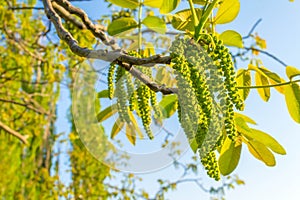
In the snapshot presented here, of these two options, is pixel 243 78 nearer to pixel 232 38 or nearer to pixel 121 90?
pixel 232 38

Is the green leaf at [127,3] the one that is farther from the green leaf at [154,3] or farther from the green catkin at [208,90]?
the green catkin at [208,90]

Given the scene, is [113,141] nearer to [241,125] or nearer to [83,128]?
[83,128]

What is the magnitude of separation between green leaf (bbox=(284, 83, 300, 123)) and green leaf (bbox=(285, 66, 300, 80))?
0.02 meters

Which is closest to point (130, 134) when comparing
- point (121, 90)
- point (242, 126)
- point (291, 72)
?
point (121, 90)

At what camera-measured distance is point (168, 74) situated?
1008 mm

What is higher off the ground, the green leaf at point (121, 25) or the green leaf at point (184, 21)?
the green leaf at point (121, 25)

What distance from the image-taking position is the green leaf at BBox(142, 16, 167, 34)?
102cm

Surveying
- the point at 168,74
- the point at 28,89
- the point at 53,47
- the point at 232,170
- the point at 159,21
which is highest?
the point at 28,89

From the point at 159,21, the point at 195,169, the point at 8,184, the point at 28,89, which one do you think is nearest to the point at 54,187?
the point at 195,169

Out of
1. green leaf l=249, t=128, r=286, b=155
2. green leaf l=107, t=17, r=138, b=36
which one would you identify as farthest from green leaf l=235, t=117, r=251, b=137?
green leaf l=107, t=17, r=138, b=36

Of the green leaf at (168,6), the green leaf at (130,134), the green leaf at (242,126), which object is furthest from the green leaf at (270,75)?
the green leaf at (130,134)

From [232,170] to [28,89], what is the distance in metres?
7.24

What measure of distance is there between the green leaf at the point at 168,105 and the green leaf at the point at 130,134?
88 millimetres

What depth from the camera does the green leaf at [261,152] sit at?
0.97 m
